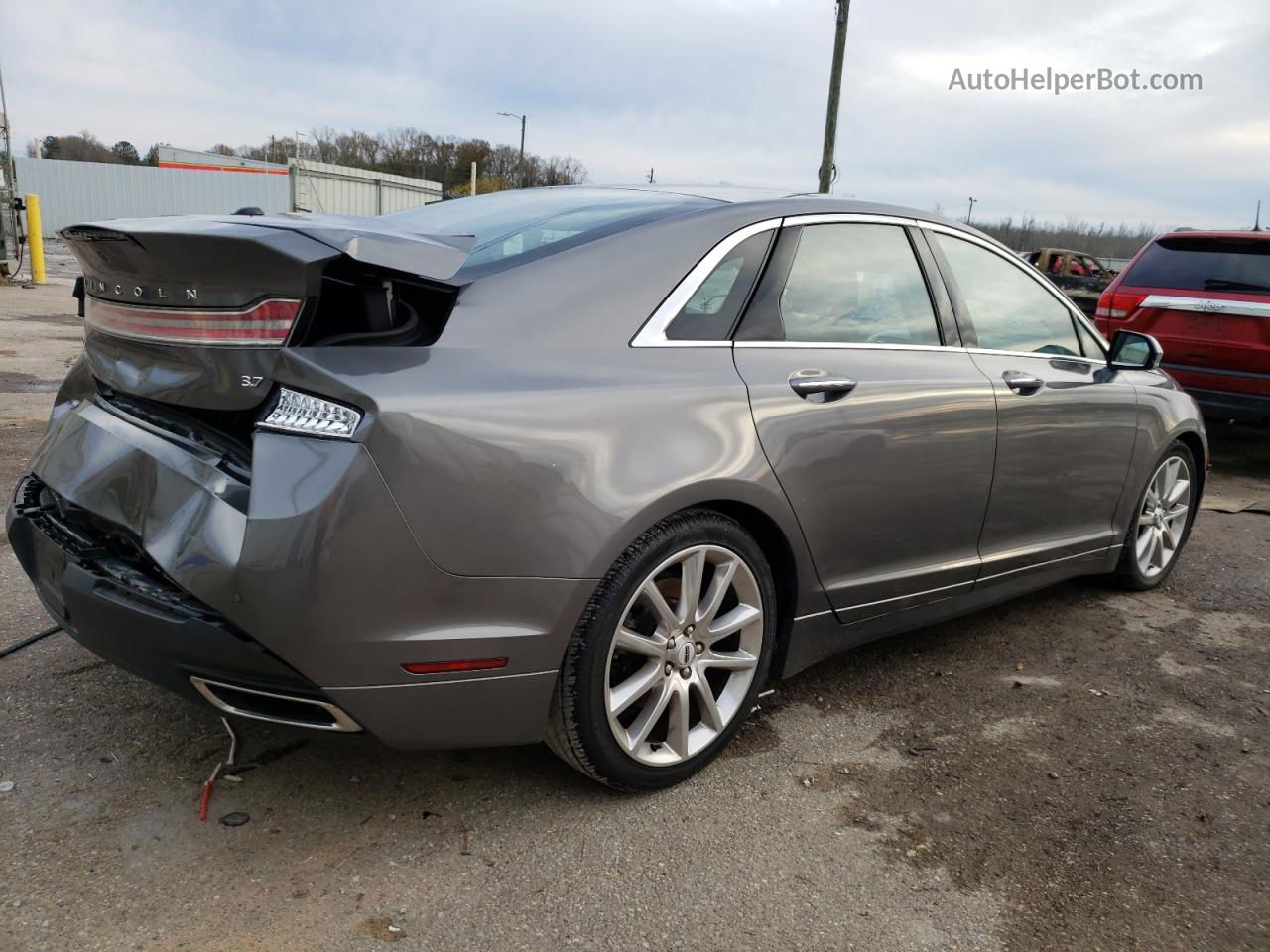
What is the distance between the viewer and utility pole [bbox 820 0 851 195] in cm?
1750

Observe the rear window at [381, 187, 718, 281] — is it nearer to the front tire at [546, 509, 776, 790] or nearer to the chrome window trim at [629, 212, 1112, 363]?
the chrome window trim at [629, 212, 1112, 363]

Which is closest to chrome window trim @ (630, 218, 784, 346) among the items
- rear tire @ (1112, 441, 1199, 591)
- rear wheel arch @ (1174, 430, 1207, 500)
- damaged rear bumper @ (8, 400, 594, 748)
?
damaged rear bumper @ (8, 400, 594, 748)

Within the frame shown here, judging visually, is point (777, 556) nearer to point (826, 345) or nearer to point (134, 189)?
point (826, 345)

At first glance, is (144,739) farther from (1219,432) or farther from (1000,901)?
(1219,432)

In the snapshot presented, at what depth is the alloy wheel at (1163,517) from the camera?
4.52 metres

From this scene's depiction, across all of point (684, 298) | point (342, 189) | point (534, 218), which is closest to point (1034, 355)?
point (684, 298)

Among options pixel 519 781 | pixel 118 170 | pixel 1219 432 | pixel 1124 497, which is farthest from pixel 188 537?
pixel 118 170

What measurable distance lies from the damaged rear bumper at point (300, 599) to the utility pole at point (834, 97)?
15872mm

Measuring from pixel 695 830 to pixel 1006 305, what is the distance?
2220mm

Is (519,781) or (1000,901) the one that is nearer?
(1000,901)

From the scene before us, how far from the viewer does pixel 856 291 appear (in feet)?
10.2

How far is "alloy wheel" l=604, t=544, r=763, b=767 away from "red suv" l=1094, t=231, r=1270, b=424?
229 inches

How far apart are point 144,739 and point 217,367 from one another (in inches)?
44.5

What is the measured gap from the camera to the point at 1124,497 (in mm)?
4207
